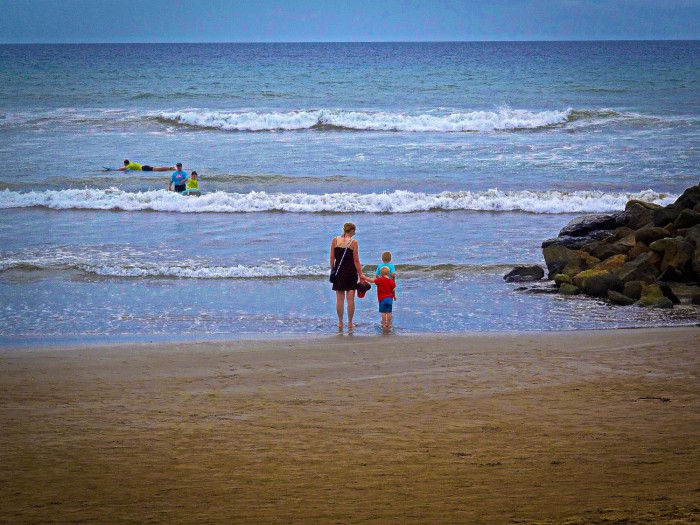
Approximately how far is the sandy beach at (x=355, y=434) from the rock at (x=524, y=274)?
3.71 m

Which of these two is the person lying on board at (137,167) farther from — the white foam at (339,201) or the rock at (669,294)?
the rock at (669,294)

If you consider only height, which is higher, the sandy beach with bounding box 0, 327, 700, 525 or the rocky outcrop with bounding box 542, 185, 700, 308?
the rocky outcrop with bounding box 542, 185, 700, 308

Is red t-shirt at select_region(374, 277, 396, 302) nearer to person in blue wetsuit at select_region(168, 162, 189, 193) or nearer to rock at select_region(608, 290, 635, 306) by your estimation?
rock at select_region(608, 290, 635, 306)

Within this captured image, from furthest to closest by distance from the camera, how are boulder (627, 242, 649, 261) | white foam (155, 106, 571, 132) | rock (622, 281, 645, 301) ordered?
white foam (155, 106, 571, 132) < boulder (627, 242, 649, 261) < rock (622, 281, 645, 301)

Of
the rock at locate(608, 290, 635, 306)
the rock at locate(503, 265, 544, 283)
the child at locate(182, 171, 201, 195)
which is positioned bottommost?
the rock at locate(608, 290, 635, 306)

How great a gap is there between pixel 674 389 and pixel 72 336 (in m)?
6.69

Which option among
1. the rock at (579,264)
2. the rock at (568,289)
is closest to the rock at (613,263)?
the rock at (579,264)

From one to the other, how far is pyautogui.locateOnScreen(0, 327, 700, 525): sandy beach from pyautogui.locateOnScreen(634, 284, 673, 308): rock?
202cm

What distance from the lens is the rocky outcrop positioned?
11.1m

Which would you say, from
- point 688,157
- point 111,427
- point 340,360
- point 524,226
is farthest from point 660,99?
point 111,427

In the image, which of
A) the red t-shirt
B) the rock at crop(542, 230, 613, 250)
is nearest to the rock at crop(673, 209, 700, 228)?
the rock at crop(542, 230, 613, 250)

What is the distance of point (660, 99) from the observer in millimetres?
40812

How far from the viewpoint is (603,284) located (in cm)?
1127

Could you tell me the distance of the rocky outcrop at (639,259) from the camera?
1109 cm
